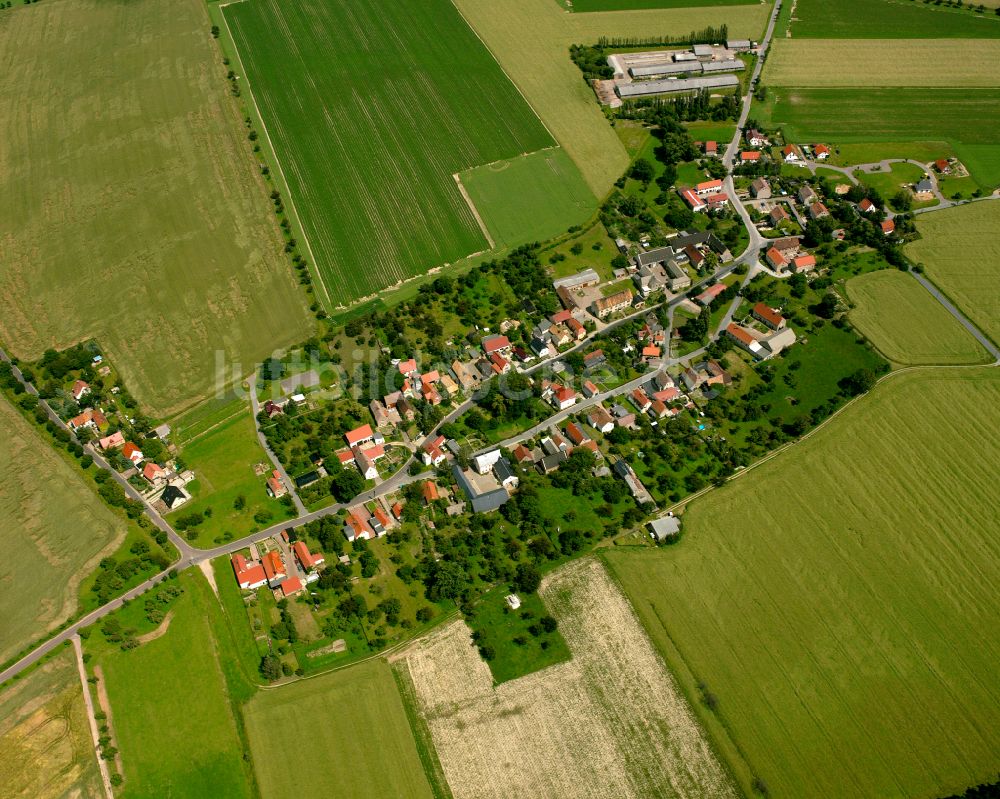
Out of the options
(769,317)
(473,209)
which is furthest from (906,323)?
(473,209)

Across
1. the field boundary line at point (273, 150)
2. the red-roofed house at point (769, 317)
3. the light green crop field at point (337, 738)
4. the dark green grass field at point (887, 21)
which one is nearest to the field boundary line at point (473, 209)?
the field boundary line at point (273, 150)

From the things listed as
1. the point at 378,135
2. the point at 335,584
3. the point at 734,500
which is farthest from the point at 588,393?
the point at 378,135

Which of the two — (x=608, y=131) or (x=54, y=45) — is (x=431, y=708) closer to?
(x=608, y=131)

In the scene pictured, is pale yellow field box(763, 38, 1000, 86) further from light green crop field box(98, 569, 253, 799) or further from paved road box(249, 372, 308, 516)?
light green crop field box(98, 569, 253, 799)

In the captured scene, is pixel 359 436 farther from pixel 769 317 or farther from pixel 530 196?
pixel 769 317

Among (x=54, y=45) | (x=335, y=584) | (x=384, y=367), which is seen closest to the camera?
(x=335, y=584)

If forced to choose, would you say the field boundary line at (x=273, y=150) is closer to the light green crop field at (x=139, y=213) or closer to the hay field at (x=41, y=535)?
the light green crop field at (x=139, y=213)
